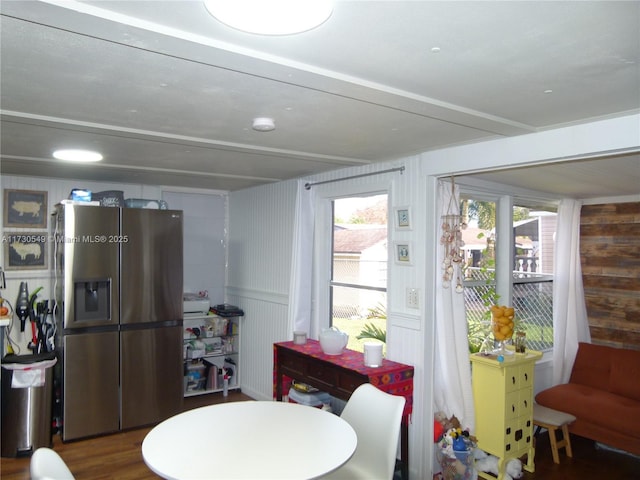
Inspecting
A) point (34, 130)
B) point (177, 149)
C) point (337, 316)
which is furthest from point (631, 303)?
point (34, 130)

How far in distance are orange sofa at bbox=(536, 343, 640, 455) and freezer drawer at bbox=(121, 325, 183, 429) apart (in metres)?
3.26

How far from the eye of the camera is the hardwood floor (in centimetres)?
353

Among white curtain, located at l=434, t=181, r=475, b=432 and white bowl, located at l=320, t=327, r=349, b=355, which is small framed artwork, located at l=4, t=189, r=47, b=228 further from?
white curtain, located at l=434, t=181, r=475, b=432

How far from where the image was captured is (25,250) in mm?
4547

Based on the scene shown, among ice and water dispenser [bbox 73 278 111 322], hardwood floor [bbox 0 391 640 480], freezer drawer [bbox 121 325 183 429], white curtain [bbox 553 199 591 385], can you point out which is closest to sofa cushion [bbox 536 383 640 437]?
hardwood floor [bbox 0 391 640 480]

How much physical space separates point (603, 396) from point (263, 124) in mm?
3691

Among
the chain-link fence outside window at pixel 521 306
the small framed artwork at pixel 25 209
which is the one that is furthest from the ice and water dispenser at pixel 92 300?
the chain-link fence outside window at pixel 521 306

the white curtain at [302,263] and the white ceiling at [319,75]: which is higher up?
the white ceiling at [319,75]

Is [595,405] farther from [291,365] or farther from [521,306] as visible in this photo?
[291,365]

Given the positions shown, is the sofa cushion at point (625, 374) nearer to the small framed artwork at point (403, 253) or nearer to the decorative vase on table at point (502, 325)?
the decorative vase on table at point (502, 325)

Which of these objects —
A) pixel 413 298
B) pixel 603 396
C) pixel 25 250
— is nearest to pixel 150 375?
pixel 25 250

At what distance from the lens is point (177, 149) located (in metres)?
3.26

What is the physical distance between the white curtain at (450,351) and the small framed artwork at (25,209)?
364 cm

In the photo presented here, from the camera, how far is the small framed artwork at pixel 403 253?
3438mm
